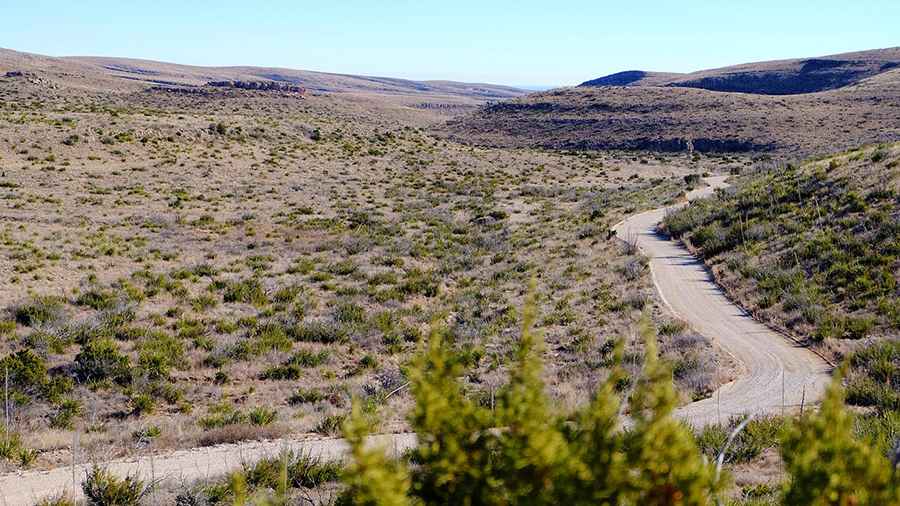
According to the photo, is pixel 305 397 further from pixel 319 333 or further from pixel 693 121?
pixel 693 121

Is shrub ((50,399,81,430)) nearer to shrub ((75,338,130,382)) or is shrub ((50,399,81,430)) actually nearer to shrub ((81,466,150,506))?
shrub ((75,338,130,382))

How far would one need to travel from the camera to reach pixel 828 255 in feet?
62.9

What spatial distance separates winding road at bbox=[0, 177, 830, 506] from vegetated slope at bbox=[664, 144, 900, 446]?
2.20 ft

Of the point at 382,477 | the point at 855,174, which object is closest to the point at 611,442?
the point at 382,477

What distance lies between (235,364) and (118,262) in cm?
999

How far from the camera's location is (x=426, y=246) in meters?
27.9

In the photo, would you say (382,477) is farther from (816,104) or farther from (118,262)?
(816,104)

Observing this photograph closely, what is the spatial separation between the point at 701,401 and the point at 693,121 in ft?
257

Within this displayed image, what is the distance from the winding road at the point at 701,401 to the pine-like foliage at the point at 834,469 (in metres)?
1.99

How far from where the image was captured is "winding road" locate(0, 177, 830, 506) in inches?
336

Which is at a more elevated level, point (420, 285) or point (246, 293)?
point (246, 293)

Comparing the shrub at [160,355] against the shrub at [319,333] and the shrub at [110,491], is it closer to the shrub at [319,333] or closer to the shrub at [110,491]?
the shrub at [319,333]

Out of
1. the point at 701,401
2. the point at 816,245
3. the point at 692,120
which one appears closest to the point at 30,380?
the point at 701,401

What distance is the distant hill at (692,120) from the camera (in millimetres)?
70250
